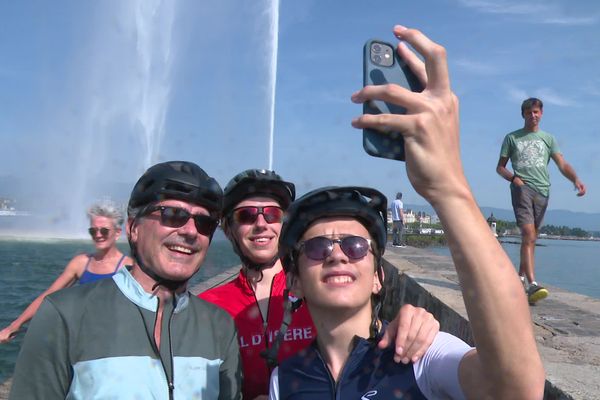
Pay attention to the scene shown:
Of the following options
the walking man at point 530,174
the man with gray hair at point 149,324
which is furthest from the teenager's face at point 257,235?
the walking man at point 530,174

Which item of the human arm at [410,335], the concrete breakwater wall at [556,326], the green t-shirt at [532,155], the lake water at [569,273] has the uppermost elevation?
the green t-shirt at [532,155]

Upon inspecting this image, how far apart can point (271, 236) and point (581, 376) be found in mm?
2149

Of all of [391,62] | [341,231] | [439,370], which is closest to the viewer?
[391,62]

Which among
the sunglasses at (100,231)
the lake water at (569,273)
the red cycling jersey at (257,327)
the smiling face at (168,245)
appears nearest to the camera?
the smiling face at (168,245)

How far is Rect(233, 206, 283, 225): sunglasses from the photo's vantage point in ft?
12.2

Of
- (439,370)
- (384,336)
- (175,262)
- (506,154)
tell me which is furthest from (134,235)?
(506,154)

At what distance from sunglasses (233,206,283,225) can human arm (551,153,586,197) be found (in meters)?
4.68

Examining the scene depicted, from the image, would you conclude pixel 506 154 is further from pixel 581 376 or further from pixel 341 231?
pixel 341 231

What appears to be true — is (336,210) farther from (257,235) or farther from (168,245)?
(257,235)

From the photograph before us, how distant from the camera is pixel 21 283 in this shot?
93.0 ft

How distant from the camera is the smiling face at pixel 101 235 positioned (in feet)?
18.4

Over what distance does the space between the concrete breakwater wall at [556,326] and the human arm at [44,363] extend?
5.51ft

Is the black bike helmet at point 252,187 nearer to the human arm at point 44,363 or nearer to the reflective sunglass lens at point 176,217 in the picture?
the reflective sunglass lens at point 176,217

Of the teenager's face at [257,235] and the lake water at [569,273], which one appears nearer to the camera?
the teenager's face at [257,235]
